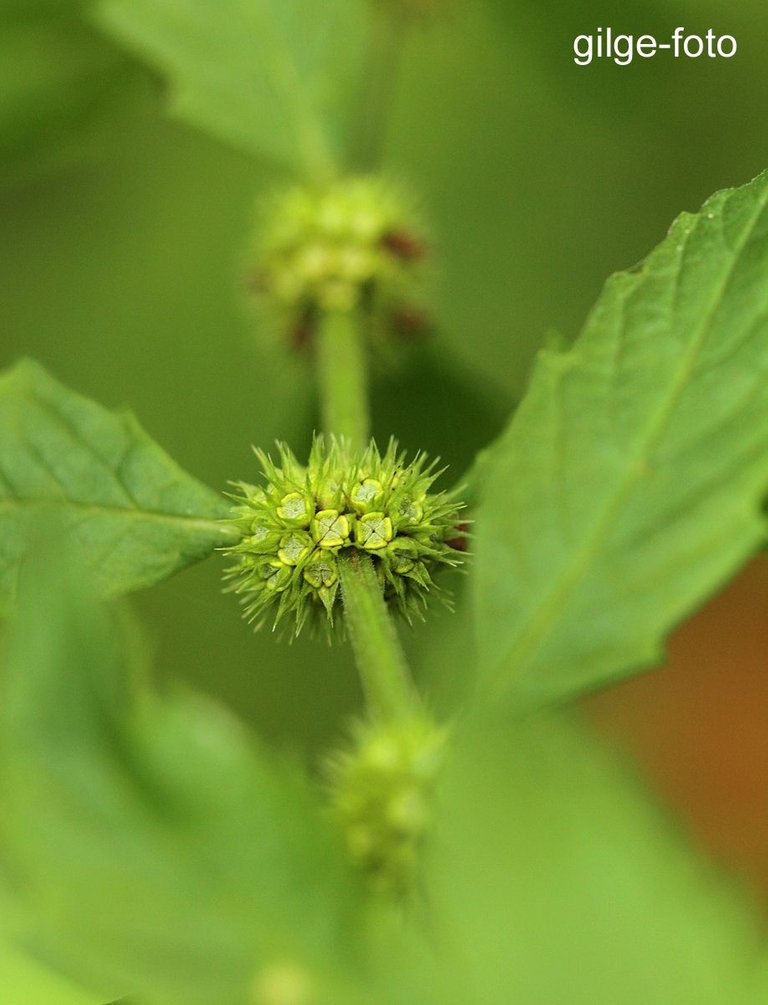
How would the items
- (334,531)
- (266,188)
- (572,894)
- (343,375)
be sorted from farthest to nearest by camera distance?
(266,188)
(343,375)
(334,531)
(572,894)

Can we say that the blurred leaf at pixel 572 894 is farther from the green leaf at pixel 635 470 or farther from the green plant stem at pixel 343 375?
the green plant stem at pixel 343 375

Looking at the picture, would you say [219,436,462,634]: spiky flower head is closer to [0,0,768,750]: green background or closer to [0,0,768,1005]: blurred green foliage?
[0,0,768,1005]: blurred green foliage

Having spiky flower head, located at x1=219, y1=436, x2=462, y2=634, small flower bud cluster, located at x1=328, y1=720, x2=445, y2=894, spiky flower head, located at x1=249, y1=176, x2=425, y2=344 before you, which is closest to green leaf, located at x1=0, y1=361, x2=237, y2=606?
spiky flower head, located at x1=219, y1=436, x2=462, y2=634

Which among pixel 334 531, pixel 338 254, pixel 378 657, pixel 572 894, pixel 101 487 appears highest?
pixel 338 254

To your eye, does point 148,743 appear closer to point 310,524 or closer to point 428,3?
point 310,524

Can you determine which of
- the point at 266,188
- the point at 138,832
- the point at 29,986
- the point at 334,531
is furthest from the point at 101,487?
the point at 266,188

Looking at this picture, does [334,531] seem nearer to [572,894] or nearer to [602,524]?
[602,524]

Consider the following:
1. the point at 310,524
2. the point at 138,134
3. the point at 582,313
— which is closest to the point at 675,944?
the point at 310,524
